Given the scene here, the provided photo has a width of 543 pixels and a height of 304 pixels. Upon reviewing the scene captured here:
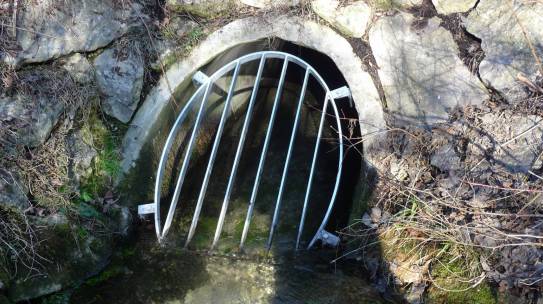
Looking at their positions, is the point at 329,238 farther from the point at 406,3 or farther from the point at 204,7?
the point at 204,7

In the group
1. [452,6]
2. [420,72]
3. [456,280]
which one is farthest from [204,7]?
[456,280]

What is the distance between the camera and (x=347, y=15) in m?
4.54

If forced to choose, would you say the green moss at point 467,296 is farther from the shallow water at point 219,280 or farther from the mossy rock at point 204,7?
the mossy rock at point 204,7

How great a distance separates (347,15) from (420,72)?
793 millimetres

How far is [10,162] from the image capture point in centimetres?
406

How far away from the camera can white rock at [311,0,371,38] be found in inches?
178

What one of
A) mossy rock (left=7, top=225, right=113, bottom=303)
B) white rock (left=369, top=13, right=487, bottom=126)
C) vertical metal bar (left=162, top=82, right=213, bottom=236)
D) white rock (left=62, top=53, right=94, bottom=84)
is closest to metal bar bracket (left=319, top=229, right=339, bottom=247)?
white rock (left=369, top=13, right=487, bottom=126)

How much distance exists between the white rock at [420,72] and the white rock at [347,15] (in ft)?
0.39

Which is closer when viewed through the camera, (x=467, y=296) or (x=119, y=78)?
(x=467, y=296)

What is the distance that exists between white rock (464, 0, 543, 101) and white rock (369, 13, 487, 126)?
15 centimetres

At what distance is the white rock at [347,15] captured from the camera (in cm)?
452

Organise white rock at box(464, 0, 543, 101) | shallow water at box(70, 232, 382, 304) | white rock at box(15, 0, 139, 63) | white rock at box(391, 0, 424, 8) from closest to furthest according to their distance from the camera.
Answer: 1. white rock at box(464, 0, 543, 101)
2. shallow water at box(70, 232, 382, 304)
3. white rock at box(15, 0, 139, 63)
4. white rock at box(391, 0, 424, 8)

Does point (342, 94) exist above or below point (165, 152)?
above

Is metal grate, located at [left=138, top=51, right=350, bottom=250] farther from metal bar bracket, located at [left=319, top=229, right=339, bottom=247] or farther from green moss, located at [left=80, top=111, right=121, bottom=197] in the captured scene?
green moss, located at [left=80, top=111, right=121, bottom=197]
